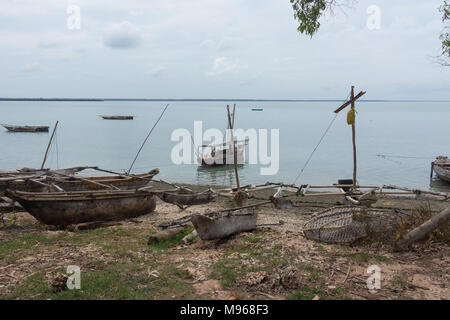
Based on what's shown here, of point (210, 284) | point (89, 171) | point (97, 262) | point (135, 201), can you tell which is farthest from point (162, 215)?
point (89, 171)

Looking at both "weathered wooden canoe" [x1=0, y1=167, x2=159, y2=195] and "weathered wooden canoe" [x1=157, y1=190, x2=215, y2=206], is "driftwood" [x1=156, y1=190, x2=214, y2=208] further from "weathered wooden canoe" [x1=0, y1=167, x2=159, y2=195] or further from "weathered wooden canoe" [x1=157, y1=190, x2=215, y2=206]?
"weathered wooden canoe" [x1=0, y1=167, x2=159, y2=195]

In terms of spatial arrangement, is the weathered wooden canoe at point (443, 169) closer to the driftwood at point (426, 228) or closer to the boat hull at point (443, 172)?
the boat hull at point (443, 172)

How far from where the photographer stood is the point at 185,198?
1437 cm

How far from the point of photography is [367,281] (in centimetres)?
658

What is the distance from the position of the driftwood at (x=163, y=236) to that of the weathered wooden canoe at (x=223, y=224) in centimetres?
112

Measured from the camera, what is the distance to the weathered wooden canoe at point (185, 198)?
1422 centimetres

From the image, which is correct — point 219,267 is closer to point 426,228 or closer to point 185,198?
point 426,228

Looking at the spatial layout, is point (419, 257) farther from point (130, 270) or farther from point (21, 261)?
point (21, 261)

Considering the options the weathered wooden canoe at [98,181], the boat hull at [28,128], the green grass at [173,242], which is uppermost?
the boat hull at [28,128]

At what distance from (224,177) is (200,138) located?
37.8 metres

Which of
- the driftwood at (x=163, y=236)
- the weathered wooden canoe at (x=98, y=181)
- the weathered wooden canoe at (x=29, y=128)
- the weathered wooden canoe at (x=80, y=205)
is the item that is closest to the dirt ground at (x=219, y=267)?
the driftwood at (x=163, y=236)

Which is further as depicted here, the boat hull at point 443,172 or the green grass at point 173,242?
the boat hull at point 443,172

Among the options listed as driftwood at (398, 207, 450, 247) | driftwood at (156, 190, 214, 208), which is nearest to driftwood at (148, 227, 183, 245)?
driftwood at (156, 190, 214, 208)
